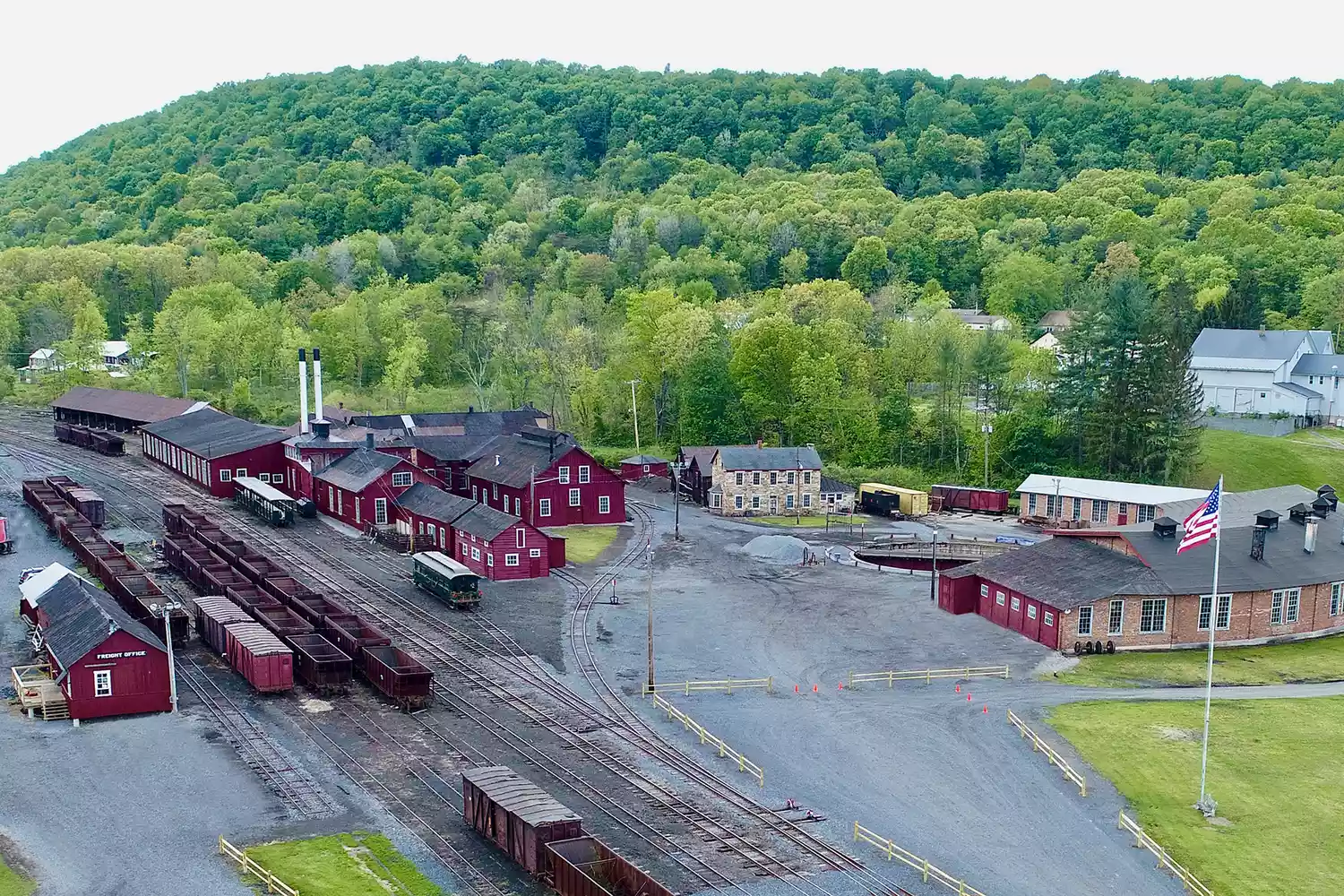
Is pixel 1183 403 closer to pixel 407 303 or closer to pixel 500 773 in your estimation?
pixel 500 773

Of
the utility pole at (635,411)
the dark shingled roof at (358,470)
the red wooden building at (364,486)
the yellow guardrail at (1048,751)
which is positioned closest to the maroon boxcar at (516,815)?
the yellow guardrail at (1048,751)

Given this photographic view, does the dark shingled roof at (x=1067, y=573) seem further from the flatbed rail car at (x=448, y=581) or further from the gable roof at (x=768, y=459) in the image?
the gable roof at (x=768, y=459)

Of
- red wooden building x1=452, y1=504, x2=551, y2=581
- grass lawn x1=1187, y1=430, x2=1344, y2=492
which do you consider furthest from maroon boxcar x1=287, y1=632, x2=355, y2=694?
grass lawn x1=1187, y1=430, x2=1344, y2=492

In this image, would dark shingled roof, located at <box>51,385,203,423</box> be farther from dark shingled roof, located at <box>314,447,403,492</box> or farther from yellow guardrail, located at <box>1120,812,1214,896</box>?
yellow guardrail, located at <box>1120,812,1214,896</box>

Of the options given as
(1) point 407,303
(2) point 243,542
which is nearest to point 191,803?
(2) point 243,542

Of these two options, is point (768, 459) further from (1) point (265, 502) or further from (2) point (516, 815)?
(2) point (516, 815)

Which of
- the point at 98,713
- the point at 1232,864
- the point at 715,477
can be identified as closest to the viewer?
the point at 1232,864

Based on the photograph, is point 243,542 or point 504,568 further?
point 243,542
